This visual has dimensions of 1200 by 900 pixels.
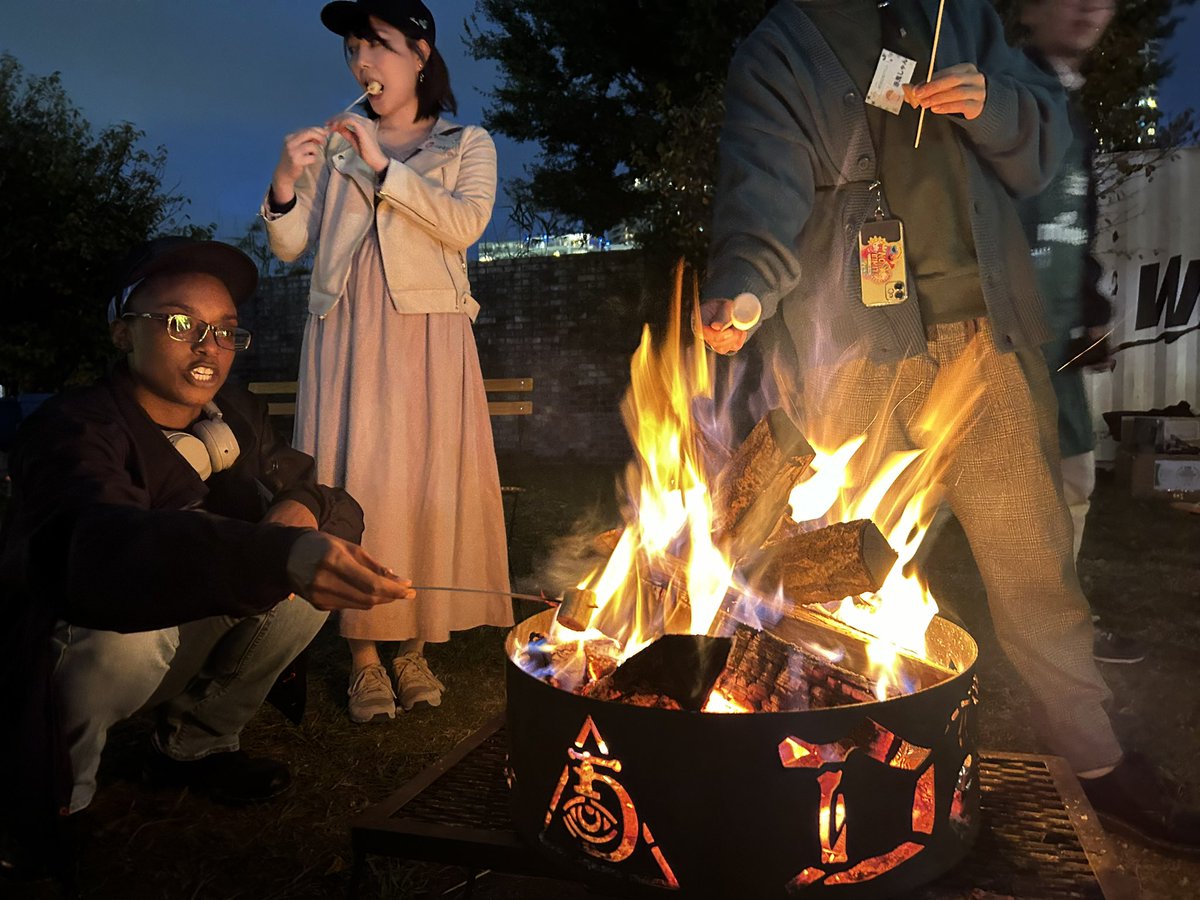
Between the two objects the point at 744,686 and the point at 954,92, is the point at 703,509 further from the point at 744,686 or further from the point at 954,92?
the point at 954,92

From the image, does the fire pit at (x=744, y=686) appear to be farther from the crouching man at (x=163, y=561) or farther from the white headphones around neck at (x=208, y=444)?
the white headphones around neck at (x=208, y=444)

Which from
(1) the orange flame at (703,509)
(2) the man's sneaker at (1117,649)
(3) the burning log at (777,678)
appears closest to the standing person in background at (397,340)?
(1) the orange flame at (703,509)

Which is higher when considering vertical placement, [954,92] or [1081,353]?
[954,92]

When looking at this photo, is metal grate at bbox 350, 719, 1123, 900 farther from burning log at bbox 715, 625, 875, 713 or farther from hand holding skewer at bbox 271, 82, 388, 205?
hand holding skewer at bbox 271, 82, 388, 205

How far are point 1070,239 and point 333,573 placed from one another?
A: 2.47m

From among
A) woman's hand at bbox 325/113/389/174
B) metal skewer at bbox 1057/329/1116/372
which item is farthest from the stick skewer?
woman's hand at bbox 325/113/389/174

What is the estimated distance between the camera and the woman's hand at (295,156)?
302 cm

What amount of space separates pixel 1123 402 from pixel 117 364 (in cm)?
1011

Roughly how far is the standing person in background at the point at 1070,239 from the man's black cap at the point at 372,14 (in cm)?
210

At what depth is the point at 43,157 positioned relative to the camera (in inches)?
641

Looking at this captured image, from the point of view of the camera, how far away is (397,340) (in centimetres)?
338

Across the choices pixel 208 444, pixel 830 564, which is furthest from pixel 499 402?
pixel 830 564

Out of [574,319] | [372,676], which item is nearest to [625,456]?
[574,319]

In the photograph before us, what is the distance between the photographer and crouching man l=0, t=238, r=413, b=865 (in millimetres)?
1580
